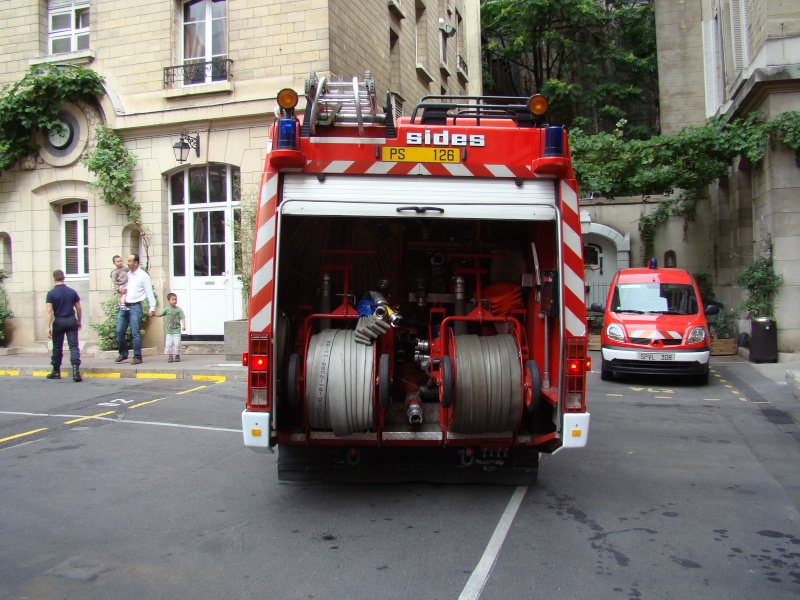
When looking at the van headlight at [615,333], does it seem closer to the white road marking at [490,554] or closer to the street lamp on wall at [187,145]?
the white road marking at [490,554]

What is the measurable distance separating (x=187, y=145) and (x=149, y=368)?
16.0 ft

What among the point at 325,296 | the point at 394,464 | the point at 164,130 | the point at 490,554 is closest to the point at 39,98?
the point at 164,130

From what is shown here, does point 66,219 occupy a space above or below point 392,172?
above

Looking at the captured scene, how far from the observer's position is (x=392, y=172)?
15.7 feet

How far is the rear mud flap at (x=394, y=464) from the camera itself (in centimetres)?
523

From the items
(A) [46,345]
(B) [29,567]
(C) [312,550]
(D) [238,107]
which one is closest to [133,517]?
(B) [29,567]

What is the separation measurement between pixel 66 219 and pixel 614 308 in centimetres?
1204

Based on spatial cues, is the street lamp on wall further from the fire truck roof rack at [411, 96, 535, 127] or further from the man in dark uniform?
the fire truck roof rack at [411, 96, 535, 127]

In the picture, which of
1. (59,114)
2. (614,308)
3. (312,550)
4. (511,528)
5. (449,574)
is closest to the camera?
(449,574)

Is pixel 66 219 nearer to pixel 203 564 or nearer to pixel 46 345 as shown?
pixel 46 345

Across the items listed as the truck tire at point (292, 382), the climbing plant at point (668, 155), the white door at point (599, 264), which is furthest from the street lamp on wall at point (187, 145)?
the white door at point (599, 264)

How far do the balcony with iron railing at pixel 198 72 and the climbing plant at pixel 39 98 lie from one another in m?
1.55

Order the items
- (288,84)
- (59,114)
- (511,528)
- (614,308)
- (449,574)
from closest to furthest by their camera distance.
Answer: (449,574), (511,528), (614,308), (288,84), (59,114)

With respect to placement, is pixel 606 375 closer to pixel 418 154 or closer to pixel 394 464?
pixel 394 464
